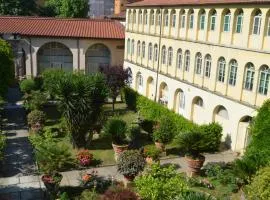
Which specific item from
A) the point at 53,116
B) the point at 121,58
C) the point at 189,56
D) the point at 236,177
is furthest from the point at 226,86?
the point at 121,58

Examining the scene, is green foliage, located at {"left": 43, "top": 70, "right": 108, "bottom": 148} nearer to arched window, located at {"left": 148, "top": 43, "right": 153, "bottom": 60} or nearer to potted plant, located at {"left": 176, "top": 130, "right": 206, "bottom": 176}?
potted plant, located at {"left": 176, "top": 130, "right": 206, "bottom": 176}

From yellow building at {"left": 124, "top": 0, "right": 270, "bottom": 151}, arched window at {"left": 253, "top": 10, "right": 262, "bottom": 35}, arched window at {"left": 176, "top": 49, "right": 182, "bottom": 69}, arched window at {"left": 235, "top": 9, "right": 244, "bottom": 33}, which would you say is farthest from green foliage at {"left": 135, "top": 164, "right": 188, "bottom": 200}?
arched window at {"left": 176, "top": 49, "right": 182, "bottom": 69}

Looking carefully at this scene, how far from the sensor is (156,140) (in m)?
25.1

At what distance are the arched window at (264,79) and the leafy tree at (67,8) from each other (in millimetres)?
46089

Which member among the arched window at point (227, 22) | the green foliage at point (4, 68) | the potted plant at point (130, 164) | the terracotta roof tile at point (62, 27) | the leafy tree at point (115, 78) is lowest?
the potted plant at point (130, 164)

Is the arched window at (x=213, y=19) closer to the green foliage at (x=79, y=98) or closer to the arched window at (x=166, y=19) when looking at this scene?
the arched window at (x=166, y=19)

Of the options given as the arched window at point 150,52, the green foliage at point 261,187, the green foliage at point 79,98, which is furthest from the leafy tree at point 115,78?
the green foliage at point 261,187

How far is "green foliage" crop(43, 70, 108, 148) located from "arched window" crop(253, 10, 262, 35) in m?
10.4

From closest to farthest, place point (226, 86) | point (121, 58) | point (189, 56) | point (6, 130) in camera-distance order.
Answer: point (226, 86) < point (6, 130) < point (189, 56) < point (121, 58)

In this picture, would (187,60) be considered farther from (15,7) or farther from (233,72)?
(15,7)

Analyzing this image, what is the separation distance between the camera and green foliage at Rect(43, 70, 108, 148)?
23922 millimetres

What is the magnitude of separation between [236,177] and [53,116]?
61.7 ft

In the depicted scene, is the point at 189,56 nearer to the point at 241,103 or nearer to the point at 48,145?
the point at 241,103

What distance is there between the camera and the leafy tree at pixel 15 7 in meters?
57.5
